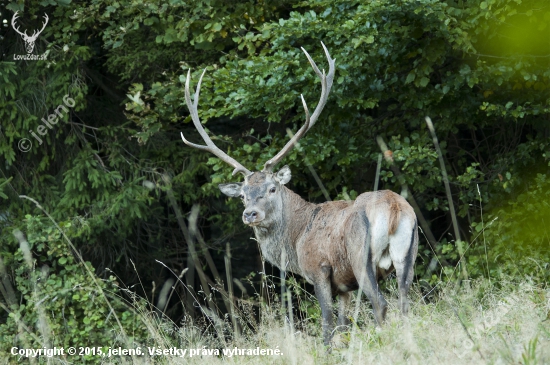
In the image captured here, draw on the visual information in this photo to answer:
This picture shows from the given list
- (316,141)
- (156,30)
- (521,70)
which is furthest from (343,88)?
(156,30)

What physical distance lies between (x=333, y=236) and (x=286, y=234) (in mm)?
595

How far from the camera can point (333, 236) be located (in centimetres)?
612

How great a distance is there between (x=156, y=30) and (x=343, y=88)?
102 inches

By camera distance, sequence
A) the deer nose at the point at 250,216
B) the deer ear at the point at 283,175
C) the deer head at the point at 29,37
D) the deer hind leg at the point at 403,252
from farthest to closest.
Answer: the deer head at the point at 29,37 → the deer ear at the point at 283,175 → the deer nose at the point at 250,216 → the deer hind leg at the point at 403,252

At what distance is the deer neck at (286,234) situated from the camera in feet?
21.5

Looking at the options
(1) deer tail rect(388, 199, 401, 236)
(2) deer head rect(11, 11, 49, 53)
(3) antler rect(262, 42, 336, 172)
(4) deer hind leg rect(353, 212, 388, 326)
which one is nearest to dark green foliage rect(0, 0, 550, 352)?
(2) deer head rect(11, 11, 49, 53)

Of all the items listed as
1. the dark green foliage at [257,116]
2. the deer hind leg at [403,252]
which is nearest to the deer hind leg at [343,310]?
the deer hind leg at [403,252]

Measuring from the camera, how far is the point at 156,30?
938cm

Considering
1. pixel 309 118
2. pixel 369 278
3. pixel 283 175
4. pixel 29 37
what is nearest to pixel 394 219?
pixel 369 278

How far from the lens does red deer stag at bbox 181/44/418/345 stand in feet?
18.1

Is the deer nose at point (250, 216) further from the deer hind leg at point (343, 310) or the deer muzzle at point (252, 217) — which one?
the deer hind leg at point (343, 310)

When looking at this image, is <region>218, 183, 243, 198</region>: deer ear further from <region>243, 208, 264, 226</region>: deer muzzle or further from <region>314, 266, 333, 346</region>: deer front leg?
<region>314, 266, 333, 346</region>: deer front leg

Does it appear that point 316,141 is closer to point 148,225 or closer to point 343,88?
point 343,88

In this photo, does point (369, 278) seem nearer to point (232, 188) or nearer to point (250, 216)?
point (250, 216)
